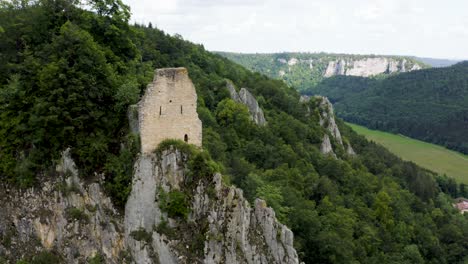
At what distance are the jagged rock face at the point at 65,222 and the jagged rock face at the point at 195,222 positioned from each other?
1.31 metres

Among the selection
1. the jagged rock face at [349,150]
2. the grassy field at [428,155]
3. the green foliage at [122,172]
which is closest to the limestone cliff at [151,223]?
the green foliage at [122,172]

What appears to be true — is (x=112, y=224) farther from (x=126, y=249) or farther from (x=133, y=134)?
(x=133, y=134)

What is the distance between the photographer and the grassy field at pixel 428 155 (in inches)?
4491

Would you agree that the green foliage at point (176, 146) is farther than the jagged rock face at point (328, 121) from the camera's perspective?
No

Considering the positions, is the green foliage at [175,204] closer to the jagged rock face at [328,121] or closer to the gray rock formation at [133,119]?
the gray rock formation at [133,119]

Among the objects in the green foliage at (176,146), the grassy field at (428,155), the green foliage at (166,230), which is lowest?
the grassy field at (428,155)

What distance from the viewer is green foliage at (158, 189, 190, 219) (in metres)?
23.3

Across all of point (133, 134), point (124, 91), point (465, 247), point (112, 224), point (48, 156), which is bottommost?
point (465, 247)

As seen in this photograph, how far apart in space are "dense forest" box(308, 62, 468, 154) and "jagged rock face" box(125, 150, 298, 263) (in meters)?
128

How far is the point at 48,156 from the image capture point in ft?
87.4

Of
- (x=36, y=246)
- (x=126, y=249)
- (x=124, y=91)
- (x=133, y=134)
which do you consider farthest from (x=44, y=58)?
(x=126, y=249)

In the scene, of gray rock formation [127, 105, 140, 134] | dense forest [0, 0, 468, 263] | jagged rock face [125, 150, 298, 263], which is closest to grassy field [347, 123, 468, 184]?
dense forest [0, 0, 468, 263]

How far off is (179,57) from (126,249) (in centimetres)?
4994

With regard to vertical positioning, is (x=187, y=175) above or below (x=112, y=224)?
above
